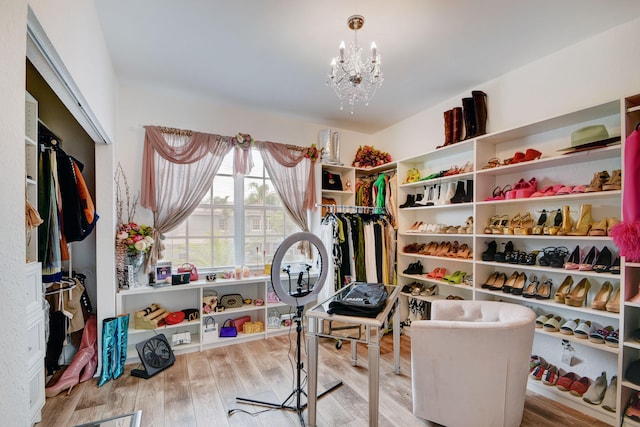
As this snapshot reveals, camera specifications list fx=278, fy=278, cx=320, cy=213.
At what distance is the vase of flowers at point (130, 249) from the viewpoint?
8.89ft

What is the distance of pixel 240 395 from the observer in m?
2.26

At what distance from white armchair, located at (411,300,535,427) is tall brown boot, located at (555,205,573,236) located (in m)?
0.84

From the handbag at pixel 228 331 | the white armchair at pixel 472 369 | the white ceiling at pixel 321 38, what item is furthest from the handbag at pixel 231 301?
the white ceiling at pixel 321 38

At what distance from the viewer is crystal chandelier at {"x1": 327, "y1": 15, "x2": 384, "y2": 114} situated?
1.94m

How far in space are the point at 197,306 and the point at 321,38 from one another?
3067 millimetres

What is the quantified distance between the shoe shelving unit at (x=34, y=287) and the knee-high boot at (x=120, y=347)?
553mm

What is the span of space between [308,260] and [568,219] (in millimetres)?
2821

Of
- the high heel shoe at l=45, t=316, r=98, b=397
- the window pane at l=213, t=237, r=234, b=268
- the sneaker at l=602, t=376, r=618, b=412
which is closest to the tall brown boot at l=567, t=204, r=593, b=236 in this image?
the sneaker at l=602, t=376, r=618, b=412

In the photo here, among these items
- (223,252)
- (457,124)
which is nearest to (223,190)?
(223,252)

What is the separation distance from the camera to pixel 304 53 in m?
2.41

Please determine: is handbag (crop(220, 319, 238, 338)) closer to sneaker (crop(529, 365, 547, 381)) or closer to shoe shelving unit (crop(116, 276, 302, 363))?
shoe shelving unit (crop(116, 276, 302, 363))

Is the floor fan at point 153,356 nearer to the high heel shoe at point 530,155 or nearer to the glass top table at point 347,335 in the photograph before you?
the glass top table at point 347,335

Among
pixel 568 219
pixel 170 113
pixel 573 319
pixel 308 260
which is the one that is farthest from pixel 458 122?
pixel 170 113

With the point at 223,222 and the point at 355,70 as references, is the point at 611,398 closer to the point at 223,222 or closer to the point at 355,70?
the point at 355,70
